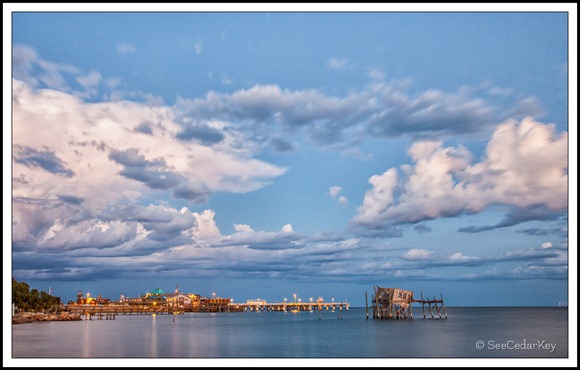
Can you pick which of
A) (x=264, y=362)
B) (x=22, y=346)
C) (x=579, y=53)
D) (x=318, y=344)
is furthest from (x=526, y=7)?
(x=22, y=346)

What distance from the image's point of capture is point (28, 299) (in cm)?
7706

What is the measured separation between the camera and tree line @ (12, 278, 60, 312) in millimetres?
70000

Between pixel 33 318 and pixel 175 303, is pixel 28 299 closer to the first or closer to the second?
pixel 33 318

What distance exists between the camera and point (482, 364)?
19172 mm

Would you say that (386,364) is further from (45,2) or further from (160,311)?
(160,311)

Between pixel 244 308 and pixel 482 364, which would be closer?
pixel 482 364

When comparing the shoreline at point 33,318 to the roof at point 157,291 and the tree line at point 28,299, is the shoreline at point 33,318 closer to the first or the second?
the tree line at point 28,299

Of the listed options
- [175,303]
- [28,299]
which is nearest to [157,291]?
[175,303]

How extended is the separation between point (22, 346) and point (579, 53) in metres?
39.6

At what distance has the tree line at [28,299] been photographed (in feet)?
230

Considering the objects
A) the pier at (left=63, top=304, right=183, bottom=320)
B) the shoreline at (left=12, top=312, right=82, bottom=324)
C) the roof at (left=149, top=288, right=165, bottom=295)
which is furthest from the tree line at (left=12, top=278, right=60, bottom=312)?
the roof at (left=149, top=288, right=165, bottom=295)

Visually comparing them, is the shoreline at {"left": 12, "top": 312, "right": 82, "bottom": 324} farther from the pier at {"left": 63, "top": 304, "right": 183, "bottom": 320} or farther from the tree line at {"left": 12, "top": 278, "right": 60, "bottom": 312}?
the pier at {"left": 63, "top": 304, "right": 183, "bottom": 320}

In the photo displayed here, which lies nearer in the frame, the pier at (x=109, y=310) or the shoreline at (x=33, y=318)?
the shoreline at (x=33, y=318)

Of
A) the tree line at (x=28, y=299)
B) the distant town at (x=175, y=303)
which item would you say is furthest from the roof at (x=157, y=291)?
the tree line at (x=28, y=299)
